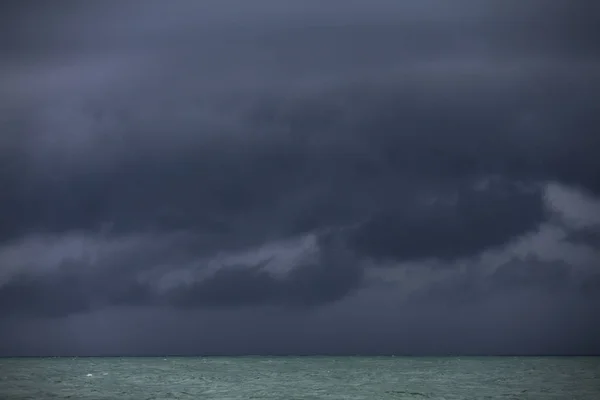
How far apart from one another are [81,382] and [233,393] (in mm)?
34525

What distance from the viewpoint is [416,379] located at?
14725cm

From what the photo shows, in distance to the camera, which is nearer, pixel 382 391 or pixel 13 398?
pixel 13 398

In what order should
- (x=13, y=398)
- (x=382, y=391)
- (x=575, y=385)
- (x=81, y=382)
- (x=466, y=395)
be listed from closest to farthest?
(x=13, y=398) < (x=466, y=395) < (x=382, y=391) < (x=575, y=385) < (x=81, y=382)

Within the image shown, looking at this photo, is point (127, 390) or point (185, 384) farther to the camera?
point (185, 384)

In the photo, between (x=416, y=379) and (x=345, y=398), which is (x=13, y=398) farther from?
(x=416, y=379)

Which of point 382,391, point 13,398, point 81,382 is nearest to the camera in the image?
point 13,398

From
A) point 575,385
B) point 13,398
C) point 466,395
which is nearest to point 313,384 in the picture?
point 466,395

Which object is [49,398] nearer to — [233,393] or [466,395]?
[233,393]

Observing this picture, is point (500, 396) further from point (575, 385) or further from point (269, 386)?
point (269, 386)

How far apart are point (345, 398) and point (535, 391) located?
2858cm

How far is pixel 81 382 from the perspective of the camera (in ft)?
451

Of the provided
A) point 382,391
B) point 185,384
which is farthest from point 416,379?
point 185,384

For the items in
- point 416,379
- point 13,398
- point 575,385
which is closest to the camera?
point 13,398

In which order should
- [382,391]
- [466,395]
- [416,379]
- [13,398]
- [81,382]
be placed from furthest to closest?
[416,379] → [81,382] → [382,391] → [466,395] → [13,398]
